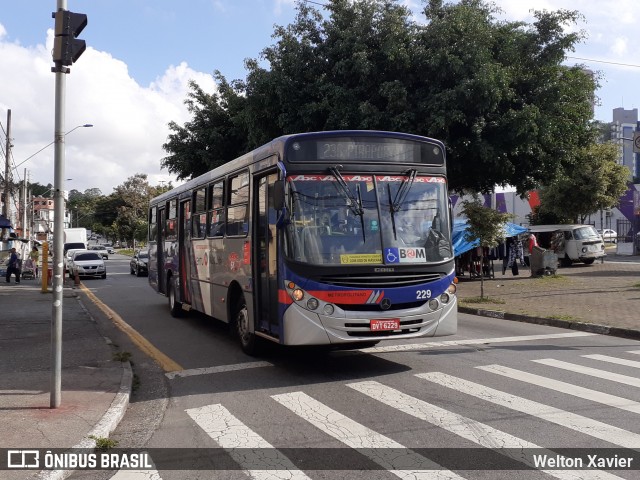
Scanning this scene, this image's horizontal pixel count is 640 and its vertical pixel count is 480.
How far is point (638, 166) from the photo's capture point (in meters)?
147

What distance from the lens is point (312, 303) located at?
7777 millimetres

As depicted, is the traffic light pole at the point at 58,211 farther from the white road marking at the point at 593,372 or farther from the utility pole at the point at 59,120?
the white road marking at the point at 593,372

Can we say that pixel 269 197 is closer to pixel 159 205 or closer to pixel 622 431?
pixel 622 431

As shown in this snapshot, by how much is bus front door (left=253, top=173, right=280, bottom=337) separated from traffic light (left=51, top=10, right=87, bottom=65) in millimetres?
2792

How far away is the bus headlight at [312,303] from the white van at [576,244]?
24.7 metres

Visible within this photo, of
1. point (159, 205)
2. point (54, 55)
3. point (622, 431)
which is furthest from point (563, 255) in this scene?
point (54, 55)

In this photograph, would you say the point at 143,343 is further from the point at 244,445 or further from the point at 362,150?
the point at 244,445

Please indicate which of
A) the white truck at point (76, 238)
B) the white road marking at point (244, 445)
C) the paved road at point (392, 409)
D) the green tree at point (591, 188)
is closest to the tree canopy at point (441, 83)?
the paved road at point (392, 409)

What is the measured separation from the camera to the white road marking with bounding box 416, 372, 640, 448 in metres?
5.54

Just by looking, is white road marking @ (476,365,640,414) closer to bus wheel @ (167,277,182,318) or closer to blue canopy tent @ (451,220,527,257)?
bus wheel @ (167,277,182,318)

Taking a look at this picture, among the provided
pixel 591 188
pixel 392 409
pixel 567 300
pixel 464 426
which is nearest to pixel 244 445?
pixel 392 409

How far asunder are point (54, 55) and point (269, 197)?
310 centimetres

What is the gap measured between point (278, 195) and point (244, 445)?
10.9 feet

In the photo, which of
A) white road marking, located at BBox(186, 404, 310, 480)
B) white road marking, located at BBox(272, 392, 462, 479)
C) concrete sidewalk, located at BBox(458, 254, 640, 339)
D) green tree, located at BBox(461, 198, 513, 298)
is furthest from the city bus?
green tree, located at BBox(461, 198, 513, 298)
